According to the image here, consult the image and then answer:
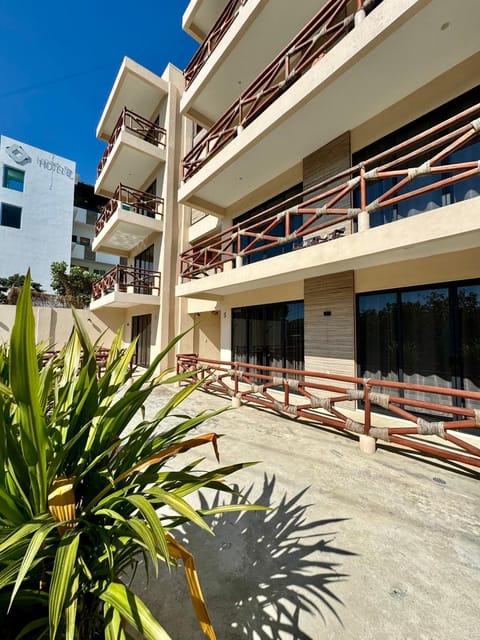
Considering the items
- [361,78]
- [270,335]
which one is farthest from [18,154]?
[361,78]

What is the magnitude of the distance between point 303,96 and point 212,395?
7.66 m

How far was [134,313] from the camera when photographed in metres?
14.7

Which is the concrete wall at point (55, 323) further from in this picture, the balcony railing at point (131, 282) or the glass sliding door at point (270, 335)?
the glass sliding door at point (270, 335)

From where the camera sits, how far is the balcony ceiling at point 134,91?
11.5 metres

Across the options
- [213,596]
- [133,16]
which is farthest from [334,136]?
[133,16]

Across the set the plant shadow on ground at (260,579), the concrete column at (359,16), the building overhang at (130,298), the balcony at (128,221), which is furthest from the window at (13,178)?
the plant shadow on ground at (260,579)

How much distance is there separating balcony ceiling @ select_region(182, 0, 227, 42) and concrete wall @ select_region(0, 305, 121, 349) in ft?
42.3

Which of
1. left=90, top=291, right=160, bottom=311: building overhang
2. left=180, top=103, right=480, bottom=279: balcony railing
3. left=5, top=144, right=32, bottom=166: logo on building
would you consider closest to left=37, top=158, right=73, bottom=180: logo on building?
left=5, top=144, right=32, bottom=166: logo on building

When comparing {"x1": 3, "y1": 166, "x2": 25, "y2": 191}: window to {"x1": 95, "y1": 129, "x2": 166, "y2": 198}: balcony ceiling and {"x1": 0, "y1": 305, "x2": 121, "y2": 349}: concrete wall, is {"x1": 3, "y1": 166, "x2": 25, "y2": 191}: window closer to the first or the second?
{"x1": 95, "y1": 129, "x2": 166, "y2": 198}: balcony ceiling

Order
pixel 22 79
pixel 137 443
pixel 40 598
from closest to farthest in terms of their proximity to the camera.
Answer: pixel 40 598 → pixel 137 443 → pixel 22 79

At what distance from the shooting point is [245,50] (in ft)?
24.8

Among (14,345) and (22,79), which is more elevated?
(22,79)

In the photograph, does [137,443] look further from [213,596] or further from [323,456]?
[323,456]

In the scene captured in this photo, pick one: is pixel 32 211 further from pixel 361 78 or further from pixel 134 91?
pixel 361 78
